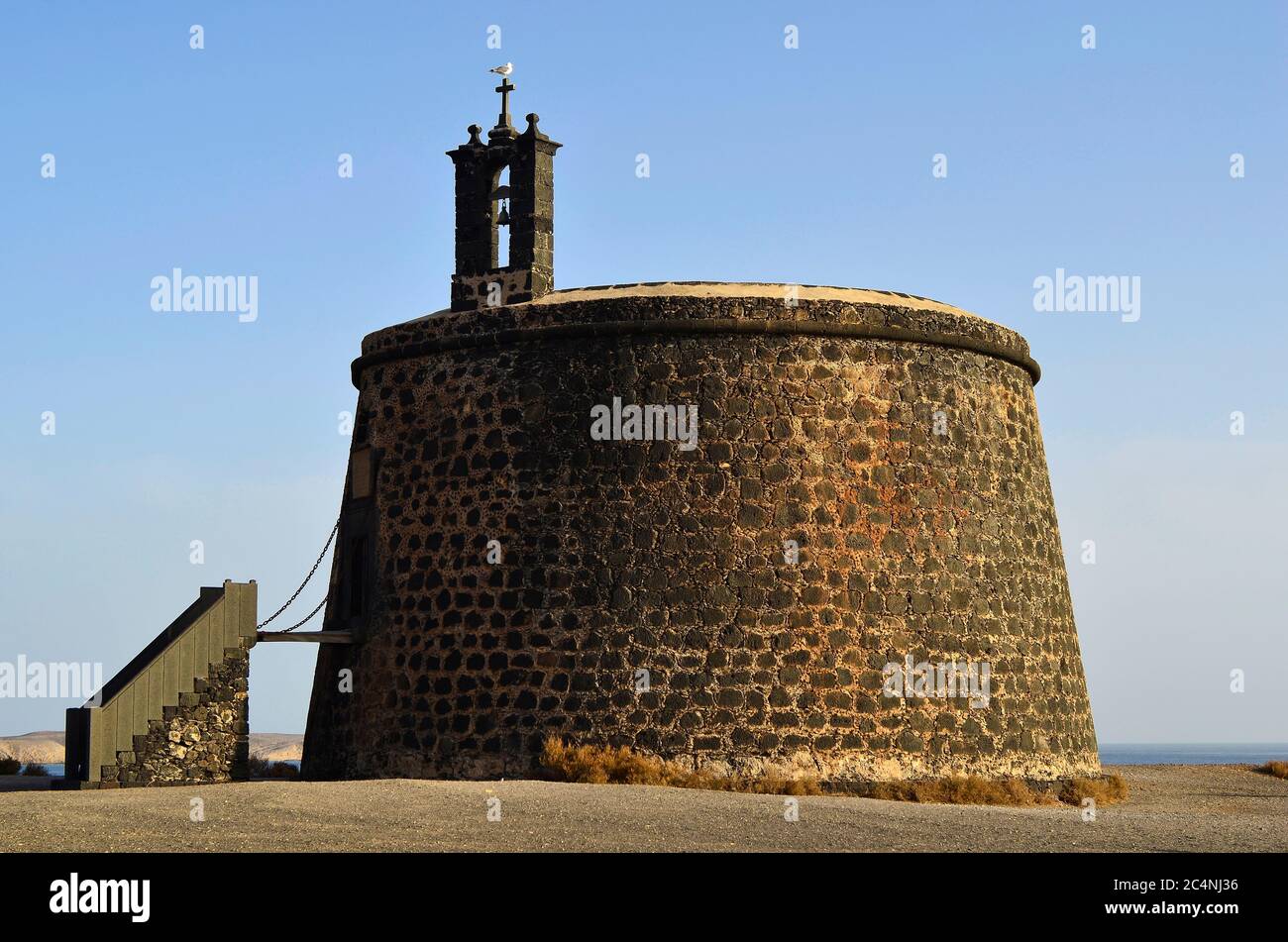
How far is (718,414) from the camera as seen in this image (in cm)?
1911

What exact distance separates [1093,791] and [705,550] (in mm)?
5610

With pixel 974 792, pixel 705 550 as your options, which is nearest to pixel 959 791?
pixel 974 792

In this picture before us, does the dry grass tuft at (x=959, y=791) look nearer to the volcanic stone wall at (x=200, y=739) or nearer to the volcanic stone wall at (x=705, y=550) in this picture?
the volcanic stone wall at (x=705, y=550)

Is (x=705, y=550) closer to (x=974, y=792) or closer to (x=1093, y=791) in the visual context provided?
(x=974, y=792)

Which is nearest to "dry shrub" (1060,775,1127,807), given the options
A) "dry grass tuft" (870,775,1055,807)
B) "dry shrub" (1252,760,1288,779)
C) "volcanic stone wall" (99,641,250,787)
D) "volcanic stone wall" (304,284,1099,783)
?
"volcanic stone wall" (304,284,1099,783)

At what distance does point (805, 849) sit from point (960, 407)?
8.47 meters

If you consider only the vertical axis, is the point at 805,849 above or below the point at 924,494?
below

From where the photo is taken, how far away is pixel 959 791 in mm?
18719

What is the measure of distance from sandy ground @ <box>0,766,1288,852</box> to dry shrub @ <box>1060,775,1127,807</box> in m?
1.85

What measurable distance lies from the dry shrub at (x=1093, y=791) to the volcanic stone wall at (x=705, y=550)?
0.74 ft

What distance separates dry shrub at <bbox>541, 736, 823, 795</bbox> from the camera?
18125 mm
